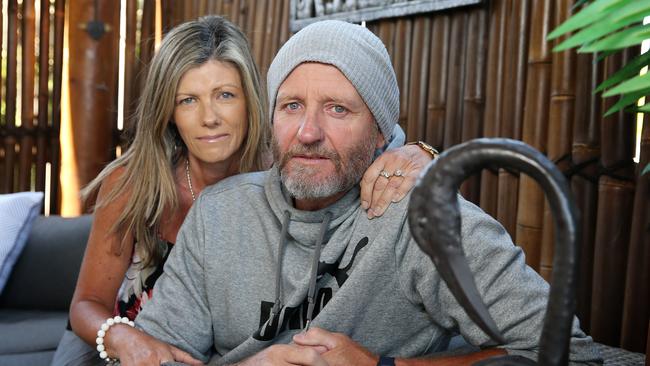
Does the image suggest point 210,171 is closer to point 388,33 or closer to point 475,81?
point 475,81

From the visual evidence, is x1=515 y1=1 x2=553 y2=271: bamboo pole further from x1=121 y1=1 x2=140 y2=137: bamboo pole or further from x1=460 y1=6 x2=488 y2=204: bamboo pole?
x1=121 y1=1 x2=140 y2=137: bamboo pole

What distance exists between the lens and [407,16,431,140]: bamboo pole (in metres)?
3.10

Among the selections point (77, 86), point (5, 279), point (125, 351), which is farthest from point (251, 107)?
point (77, 86)

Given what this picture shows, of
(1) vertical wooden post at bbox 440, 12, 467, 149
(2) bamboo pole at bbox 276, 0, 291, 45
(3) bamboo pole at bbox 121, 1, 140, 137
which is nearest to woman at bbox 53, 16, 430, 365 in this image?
(1) vertical wooden post at bbox 440, 12, 467, 149

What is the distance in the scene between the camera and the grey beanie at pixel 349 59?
163 cm

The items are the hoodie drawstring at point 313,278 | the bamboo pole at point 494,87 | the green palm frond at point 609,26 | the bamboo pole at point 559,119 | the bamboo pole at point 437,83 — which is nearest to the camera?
the green palm frond at point 609,26

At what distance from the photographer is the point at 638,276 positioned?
221cm

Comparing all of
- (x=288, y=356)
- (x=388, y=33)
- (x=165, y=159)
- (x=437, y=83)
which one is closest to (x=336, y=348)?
(x=288, y=356)

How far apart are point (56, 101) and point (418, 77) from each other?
233cm

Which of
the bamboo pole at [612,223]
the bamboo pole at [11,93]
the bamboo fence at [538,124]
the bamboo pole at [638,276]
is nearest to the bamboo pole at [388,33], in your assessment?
the bamboo fence at [538,124]

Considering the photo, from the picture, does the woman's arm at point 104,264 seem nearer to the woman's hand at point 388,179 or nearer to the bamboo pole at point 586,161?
the woman's hand at point 388,179

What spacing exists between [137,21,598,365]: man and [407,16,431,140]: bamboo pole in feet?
4.41

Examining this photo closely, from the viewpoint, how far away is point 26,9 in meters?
4.47

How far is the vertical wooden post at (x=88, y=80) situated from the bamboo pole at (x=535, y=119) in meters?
2.36
